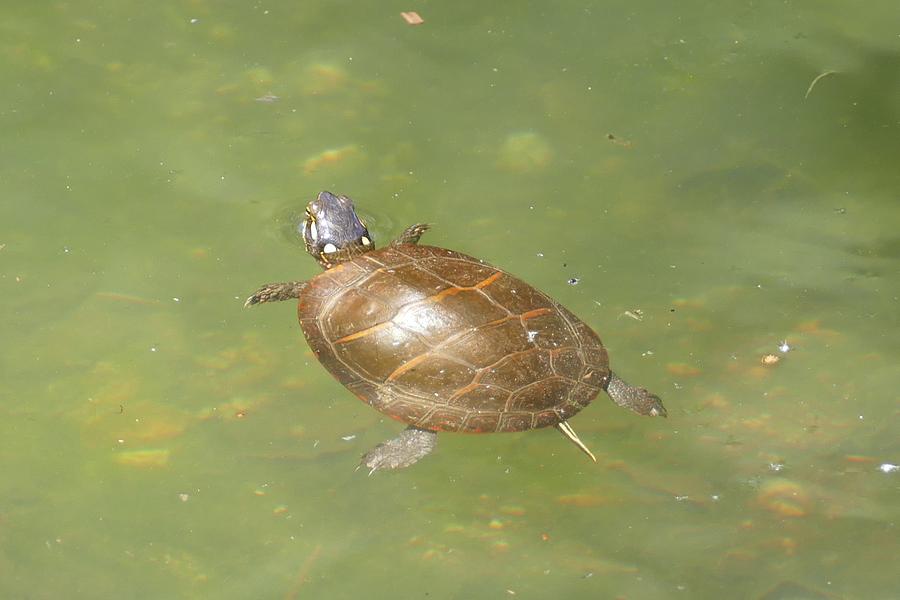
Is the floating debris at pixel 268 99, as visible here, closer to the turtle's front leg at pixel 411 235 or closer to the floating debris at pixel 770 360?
the turtle's front leg at pixel 411 235

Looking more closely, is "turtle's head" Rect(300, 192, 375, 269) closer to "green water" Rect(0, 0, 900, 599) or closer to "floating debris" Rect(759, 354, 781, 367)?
"green water" Rect(0, 0, 900, 599)

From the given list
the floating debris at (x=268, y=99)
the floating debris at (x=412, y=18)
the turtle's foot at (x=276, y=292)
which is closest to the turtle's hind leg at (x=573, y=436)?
the turtle's foot at (x=276, y=292)

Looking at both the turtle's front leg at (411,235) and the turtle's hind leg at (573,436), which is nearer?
the turtle's hind leg at (573,436)

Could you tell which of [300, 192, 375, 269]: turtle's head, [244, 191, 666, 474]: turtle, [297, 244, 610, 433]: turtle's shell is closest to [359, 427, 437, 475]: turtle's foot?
[244, 191, 666, 474]: turtle

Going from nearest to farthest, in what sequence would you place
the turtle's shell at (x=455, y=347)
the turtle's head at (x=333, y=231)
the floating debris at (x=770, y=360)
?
the turtle's shell at (x=455, y=347) → the floating debris at (x=770, y=360) → the turtle's head at (x=333, y=231)

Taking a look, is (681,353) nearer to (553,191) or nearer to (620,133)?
(553,191)

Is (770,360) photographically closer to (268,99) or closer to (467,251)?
(467,251)

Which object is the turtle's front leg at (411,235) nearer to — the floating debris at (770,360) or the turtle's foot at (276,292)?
the turtle's foot at (276,292)

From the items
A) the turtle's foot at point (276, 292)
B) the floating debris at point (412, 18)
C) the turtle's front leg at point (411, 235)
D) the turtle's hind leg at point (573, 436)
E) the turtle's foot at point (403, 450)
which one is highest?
the floating debris at point (412, 18)

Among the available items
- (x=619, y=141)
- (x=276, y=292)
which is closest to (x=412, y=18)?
(x=619, y=141)

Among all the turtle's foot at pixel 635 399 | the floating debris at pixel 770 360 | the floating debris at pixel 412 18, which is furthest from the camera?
the floating debris at pixel 412 18

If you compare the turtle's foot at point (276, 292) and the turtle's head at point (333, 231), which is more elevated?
the turtle's head at point (333, 231)
